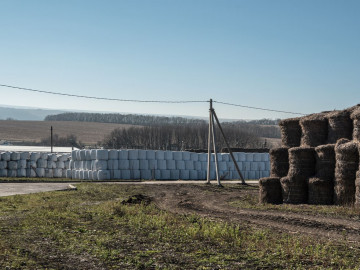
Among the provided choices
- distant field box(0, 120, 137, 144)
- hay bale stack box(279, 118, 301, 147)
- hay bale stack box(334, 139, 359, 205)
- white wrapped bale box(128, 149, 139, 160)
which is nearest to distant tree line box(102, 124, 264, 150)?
distant field box(0, 120, 137, 144)

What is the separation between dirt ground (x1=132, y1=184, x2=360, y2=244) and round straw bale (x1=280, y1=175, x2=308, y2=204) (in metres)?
2.16

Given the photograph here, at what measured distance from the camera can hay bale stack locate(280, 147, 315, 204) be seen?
20.2m

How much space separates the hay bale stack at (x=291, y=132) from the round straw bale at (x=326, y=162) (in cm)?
271

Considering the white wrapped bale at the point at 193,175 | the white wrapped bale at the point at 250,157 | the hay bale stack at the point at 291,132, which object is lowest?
the white wrapped bale at the point at 193,175

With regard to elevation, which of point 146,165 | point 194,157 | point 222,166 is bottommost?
point 222,166

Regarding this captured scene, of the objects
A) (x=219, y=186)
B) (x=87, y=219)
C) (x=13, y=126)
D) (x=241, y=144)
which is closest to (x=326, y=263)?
(x=87, y=219)

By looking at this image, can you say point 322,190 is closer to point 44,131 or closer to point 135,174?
point 135,174

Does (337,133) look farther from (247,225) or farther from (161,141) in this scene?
(161,141)

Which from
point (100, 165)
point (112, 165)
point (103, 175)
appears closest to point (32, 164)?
point (100, 165)

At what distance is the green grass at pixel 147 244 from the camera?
1023 cm

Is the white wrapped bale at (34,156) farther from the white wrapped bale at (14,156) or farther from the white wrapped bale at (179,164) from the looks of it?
the white wrapped bale at (179,164)

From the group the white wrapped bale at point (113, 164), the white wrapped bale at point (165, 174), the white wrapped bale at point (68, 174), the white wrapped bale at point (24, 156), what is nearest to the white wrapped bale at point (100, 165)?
the white wrapped bale at point (113, 164)

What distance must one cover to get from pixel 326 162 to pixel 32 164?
80.0ft

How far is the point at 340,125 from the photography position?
20391 millimetres
